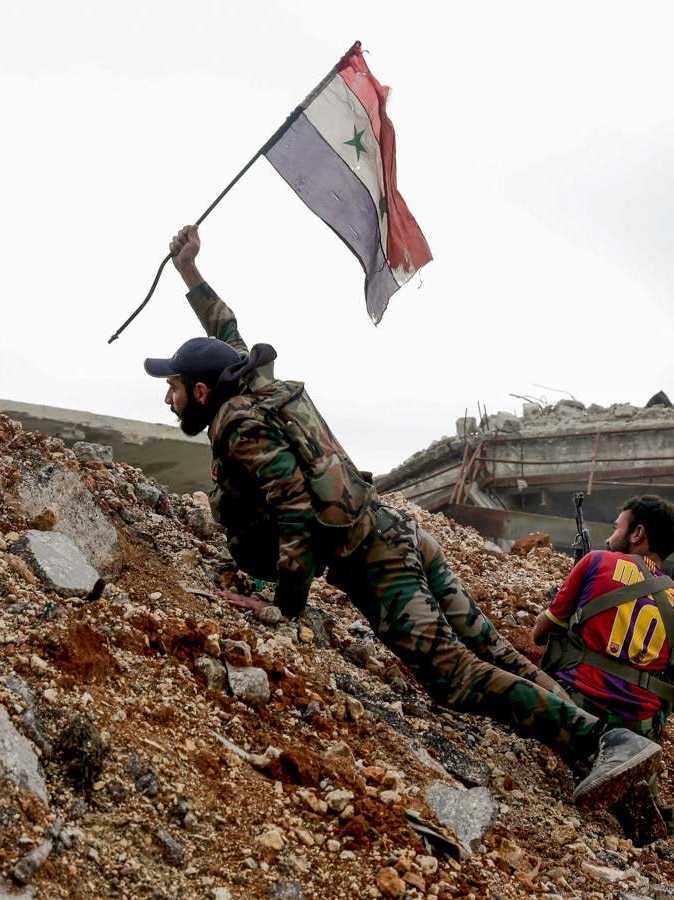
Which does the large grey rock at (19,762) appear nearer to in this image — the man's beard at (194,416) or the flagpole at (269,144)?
the man's beard at (194,416)

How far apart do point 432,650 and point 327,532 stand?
26.3 inches

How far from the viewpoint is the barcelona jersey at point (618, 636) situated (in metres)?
4.31

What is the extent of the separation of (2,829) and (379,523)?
2169 millimetres

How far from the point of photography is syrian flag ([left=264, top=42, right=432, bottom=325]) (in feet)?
18.5

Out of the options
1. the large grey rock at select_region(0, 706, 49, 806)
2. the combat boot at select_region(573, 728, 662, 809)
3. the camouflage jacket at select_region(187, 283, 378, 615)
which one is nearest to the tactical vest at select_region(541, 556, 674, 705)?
the combat boot at select_region(573, 728, 662, 809)

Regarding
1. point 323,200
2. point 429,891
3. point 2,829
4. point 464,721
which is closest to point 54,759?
point 2,829

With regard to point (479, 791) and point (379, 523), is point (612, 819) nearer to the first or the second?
point (479, 791)

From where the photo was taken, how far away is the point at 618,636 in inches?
170

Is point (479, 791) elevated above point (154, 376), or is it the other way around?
point (154, 376)

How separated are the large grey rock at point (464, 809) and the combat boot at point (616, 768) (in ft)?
→ 1.37

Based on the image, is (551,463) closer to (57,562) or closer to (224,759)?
(57,562)

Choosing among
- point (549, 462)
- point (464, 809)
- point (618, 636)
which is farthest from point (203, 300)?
point (549, 462)

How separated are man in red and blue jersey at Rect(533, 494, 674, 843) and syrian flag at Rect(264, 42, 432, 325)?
228 centimetres

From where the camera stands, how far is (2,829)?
238 cm
